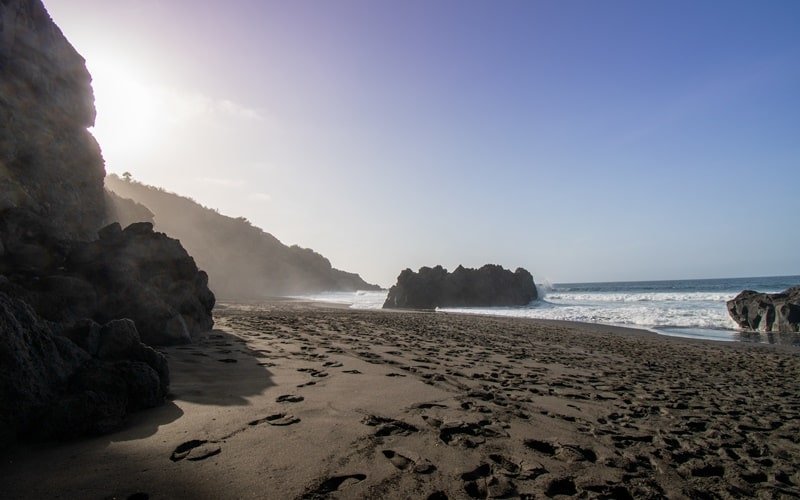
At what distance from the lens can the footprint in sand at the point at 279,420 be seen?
366cm

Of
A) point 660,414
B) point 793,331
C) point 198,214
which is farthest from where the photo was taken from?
point 198,214

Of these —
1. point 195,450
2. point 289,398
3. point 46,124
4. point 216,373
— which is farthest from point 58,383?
point 46,124

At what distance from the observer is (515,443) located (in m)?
3.59

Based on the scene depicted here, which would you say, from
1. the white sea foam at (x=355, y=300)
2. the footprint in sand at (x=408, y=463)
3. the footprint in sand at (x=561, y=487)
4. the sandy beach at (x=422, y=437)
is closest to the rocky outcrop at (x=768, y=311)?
the sandy beach at (x=422, y=437)

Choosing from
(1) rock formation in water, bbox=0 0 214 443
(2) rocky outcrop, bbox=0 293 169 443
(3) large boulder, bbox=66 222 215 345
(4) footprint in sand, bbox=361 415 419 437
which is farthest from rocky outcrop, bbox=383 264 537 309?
(2) rocky outcrop, bbox=0 293 169 443

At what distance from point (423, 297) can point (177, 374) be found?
128 ft

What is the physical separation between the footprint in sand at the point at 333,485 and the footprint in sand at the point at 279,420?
1149mm

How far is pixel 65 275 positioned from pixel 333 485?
22.8 ft

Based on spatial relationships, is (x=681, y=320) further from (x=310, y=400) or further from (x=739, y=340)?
(x=310, y=400)

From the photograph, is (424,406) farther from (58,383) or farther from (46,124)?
(46,124)

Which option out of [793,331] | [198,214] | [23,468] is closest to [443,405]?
[23,468]

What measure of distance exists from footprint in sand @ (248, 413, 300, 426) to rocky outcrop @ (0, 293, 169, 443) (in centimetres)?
117

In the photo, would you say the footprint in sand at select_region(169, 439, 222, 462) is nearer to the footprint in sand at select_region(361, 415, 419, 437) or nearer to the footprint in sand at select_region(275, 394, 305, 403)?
the footprint in sand at select_region(275, 394, 305, 403)

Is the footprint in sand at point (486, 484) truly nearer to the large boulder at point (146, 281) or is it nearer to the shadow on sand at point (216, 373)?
the shadow on sand at point (216, 373)
